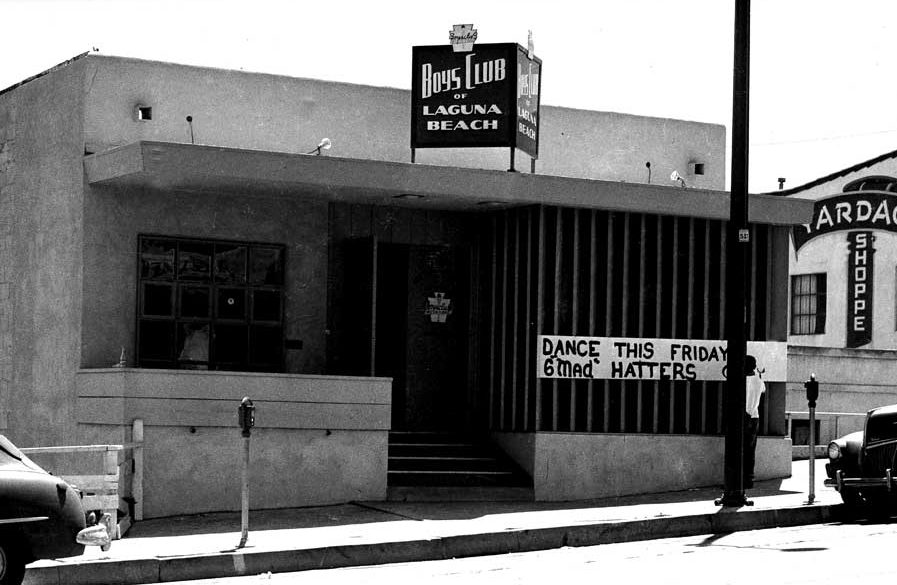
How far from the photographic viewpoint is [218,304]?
18.8 meters

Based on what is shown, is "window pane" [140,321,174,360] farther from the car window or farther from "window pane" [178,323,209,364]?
the car window

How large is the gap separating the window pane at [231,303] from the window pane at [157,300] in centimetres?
70

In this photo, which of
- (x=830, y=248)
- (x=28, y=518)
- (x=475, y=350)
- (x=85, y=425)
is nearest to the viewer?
(x=28, y=518)

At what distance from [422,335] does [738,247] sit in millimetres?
5197

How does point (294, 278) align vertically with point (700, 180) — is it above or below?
below

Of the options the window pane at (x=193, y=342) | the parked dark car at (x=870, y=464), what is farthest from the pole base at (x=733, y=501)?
the window pane at (x=193, y=342)

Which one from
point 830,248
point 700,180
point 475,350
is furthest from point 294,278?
point 830,248

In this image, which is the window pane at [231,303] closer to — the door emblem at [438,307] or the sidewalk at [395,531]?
the door emblem at [438,307]

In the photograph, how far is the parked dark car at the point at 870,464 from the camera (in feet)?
51.7

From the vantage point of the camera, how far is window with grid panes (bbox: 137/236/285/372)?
18.3 meters

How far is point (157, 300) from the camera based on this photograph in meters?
18.3

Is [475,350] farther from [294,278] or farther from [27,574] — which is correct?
[27,574]

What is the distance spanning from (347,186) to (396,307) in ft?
9.78

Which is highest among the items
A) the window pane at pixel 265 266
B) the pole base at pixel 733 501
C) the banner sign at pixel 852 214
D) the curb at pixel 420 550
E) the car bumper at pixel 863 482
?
the banner sign at pixel 852 214
